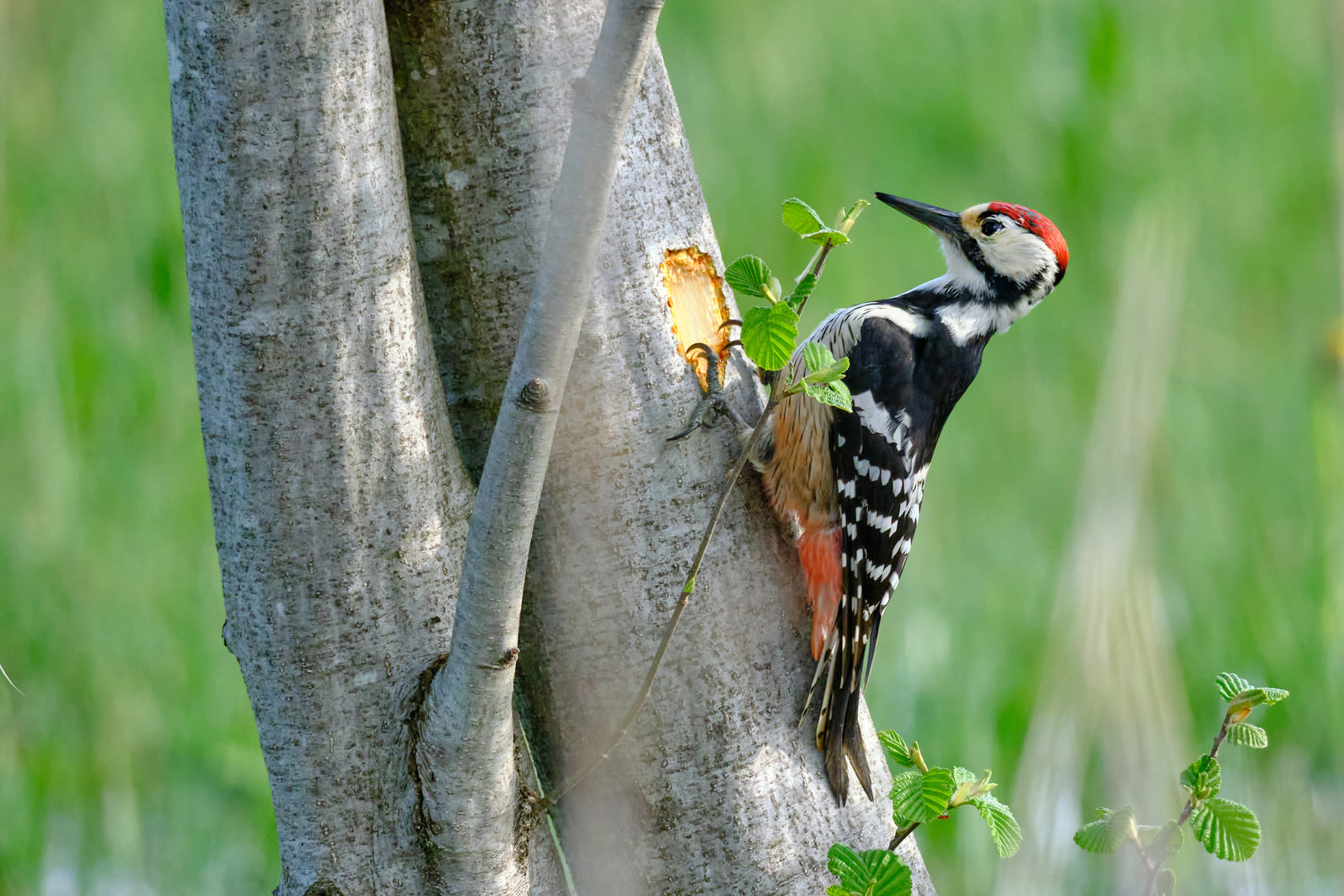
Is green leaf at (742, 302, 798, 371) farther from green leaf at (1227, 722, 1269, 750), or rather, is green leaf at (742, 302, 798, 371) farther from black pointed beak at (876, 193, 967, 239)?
black pointed beak at (876, 193, 967, 239)

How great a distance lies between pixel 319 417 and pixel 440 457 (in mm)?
133

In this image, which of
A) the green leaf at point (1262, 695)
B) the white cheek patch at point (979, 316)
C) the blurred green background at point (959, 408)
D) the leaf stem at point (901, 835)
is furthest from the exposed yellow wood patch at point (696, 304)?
the blurred green background at point (959, 408)

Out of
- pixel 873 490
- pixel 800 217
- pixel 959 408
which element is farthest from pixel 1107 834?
pixel 959 408

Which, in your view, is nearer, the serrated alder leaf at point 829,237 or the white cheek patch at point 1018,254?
the serrated alder leaf at point 829,237

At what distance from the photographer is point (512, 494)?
3.05ft

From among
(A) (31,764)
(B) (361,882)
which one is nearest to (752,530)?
(B) (361,882)

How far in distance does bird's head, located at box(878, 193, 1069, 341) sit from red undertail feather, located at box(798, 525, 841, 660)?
595 mm

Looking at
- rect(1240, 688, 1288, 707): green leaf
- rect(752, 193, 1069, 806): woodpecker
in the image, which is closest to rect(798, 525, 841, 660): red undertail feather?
rect(752, 193, 1069, 806): woodpecker

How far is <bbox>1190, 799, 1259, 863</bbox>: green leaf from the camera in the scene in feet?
3.56

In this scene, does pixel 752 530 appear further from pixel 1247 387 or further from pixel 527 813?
pixel 1247 387

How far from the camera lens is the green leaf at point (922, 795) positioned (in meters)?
1.12

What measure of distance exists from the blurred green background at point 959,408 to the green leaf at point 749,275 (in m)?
1.11

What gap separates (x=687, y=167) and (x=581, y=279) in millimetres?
519

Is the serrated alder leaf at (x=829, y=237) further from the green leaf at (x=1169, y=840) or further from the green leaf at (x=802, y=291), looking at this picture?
the green leaf at (x=1169, y=840)
